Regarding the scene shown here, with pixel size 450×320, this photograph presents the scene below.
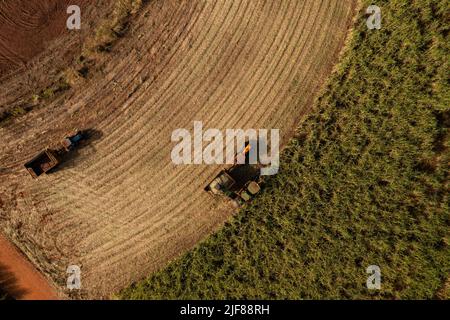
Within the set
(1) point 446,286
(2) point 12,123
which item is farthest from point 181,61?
(1) point 446,286

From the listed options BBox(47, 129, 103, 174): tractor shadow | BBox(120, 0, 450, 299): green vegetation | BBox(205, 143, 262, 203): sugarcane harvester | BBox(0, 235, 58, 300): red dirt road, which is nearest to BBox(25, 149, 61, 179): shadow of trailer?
BBox(47, 129, 103, 174): tractor shadow

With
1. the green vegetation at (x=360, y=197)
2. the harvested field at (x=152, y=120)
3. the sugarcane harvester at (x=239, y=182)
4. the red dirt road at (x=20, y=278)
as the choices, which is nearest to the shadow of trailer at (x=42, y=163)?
the harvested field at (x=152, y=120)

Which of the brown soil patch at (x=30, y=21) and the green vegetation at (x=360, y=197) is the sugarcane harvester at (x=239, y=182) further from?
the brown soil patch at (x=30, y=21)

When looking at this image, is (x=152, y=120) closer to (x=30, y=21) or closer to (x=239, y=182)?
(x=239, y=182)

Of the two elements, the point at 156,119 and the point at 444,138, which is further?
the point at 156,119

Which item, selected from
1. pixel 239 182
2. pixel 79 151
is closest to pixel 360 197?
Answer: pixel 239 182

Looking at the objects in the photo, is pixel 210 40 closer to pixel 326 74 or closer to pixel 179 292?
pixel 326 74
